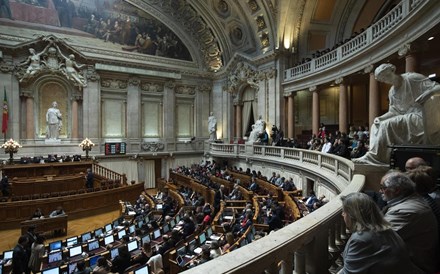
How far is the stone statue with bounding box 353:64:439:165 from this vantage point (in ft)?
15.8

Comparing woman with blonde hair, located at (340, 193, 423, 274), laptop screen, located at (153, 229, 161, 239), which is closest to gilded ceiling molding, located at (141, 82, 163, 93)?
laptop screen, located at (153, 229, 161, 239)

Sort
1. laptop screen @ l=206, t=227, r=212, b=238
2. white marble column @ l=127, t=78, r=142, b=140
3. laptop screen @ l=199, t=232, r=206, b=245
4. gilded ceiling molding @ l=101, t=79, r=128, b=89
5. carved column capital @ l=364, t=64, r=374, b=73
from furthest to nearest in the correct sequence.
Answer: white marble column @ l=127, t=78, r=142, b=140 < gilded ceiling molding @ l=101, t=79, r=128, b=89 < carved column capital @ l=364, t=64, r=374, b=73 < laptop screen @ l=206, t=227, r=212, b=238 < laptop screen @ l=199, t=232, r=206, b=245

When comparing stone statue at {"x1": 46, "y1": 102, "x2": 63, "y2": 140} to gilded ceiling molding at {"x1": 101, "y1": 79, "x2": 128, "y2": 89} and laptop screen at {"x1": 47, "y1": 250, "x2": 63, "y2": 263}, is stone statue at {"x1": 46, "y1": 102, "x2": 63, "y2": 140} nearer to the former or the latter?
gilded ceiling molding at {"x1": 101, "y1": 79, "x2": 128, "y2": 89}

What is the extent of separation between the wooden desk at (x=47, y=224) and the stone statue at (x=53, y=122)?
10418 mm

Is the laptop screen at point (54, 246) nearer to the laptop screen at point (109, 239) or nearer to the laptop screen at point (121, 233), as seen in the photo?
the laptop screen at point (109, 239)

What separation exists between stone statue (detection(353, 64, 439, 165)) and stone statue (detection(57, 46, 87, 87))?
1982cm

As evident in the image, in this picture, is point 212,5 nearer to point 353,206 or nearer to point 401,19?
point 401,19

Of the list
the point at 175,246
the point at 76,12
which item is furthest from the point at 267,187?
the point at 76,12

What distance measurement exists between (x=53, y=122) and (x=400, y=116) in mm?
20168

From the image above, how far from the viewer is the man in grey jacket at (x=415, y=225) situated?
1.84 meters

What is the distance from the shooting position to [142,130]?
75.4 feet

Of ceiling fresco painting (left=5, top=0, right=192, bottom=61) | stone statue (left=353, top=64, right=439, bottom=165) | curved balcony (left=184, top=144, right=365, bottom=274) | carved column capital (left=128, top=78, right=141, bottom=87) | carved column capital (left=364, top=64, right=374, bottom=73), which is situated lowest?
curved balcony (left=184, top=144, right=365, bottom=274)

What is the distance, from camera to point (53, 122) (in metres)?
18.9

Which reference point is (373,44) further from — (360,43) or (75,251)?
(75,251)
